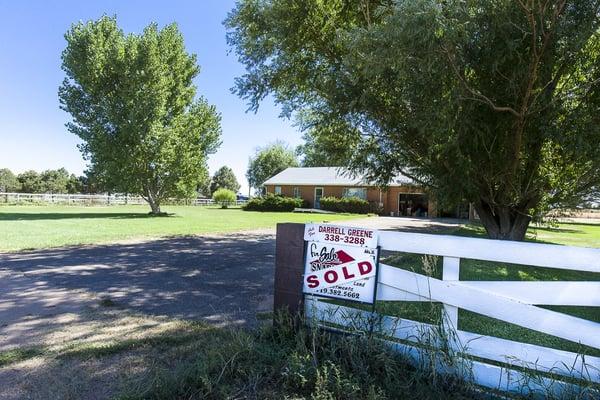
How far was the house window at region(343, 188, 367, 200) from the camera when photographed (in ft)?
126

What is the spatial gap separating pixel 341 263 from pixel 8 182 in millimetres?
85498

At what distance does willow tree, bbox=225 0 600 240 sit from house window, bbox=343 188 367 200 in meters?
26.4

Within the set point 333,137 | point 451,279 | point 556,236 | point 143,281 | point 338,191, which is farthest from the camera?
point 338,191

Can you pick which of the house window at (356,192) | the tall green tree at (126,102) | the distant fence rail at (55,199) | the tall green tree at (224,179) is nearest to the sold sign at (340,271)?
the tall green tree at (126,102)

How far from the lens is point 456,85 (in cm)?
652

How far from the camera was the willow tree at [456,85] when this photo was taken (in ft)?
19.2

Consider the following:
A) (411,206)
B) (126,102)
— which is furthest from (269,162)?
(126,102)

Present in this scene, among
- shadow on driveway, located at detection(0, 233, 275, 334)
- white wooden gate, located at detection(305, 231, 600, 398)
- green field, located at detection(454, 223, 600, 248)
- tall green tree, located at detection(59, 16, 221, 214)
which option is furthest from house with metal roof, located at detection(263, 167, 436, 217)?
white wooden gate, located at detection(305, 231, 600, 398)

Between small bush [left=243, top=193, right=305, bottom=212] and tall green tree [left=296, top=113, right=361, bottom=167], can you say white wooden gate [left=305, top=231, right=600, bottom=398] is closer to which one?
tall green tree [left=296, top=113, right=361, bottom=167]

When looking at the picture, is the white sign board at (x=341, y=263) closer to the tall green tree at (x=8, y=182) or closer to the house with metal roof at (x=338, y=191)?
the house with metal roof at (x=338, y=191)

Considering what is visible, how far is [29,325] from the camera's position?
4438 mm

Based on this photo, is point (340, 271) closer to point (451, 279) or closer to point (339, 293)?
point (339, 293)

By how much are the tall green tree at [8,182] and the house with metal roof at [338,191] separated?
51.5m

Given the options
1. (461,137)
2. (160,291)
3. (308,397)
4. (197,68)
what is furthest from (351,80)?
(197,68)
